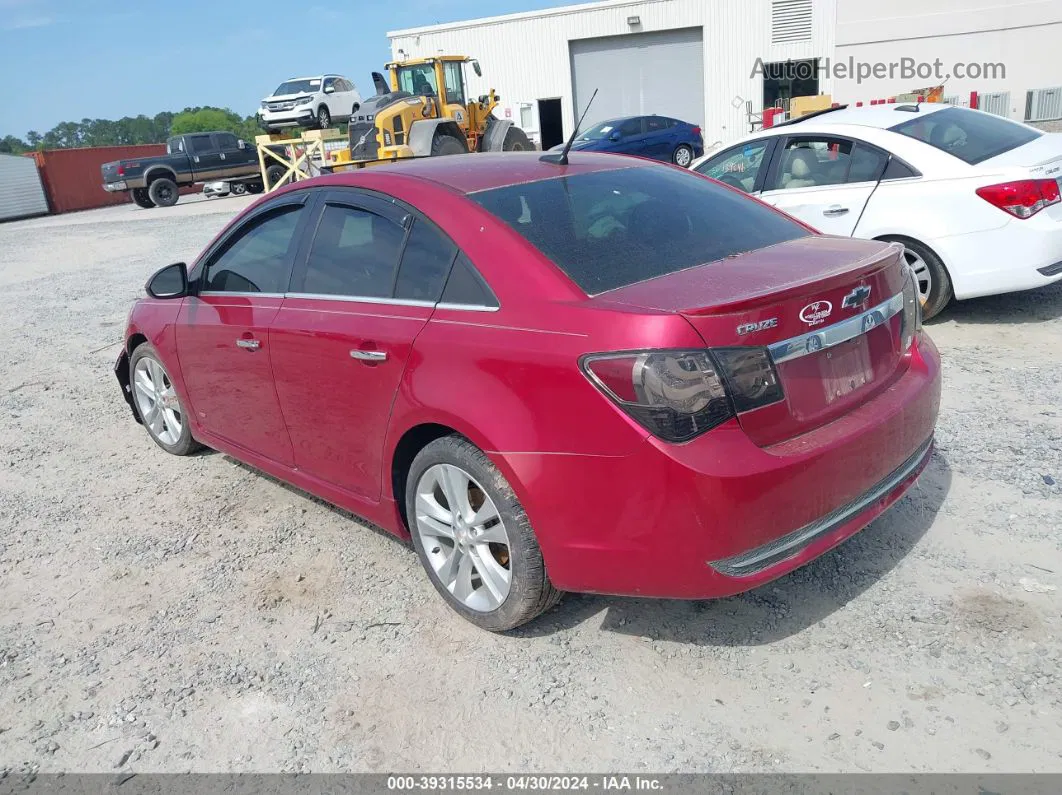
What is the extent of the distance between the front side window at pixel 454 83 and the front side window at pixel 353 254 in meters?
18.0

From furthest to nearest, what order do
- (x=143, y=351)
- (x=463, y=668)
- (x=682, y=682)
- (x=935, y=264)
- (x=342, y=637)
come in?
(x=935, y=264)
(x=143, y=351)
(x=342, y=637)
(x=463, y=668)
(x=682, y=682)

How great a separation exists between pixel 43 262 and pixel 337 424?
15.5 meters

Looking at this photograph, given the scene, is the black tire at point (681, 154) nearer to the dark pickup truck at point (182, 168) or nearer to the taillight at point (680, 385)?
the dark pickup truck at point (182, 168)

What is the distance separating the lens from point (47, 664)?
3.23m

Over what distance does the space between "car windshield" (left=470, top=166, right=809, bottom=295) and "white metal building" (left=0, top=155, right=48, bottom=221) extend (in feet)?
123

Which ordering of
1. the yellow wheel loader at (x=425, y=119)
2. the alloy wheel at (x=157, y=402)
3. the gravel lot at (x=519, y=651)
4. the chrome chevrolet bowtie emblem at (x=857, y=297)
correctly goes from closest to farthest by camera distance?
the gravel lot at (x=519, y=651) → the chrome chevrolet bowtie emblem at (x=857, y=297) → the alloy wheel at (x=157, y=402) → the yellow wheel loader at (x=425, y=119)

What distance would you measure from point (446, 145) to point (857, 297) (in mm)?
17450

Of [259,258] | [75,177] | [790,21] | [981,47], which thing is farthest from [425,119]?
[75,177]

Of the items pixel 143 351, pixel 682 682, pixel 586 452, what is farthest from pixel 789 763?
pixel 143 351

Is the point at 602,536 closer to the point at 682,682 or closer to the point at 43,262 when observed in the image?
the point at 682,682

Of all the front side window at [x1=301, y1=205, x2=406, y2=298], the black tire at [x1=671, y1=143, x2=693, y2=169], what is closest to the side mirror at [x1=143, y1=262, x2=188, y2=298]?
the front side window at [x1=301, y1=205, x2=406, y2=298]

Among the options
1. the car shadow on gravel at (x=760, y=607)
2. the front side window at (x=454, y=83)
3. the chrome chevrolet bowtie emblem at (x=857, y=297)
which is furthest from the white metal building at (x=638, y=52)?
the chrome chevrolet bowtie emblem at (x=857, y=297)

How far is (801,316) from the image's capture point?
8.43 feet

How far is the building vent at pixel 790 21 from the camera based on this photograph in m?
30.0
